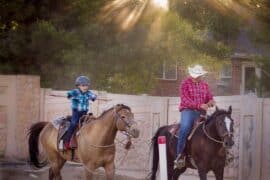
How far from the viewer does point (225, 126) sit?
11312 mm

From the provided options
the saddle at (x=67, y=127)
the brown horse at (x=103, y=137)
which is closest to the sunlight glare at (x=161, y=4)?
the saddle at (x=67, y=127)

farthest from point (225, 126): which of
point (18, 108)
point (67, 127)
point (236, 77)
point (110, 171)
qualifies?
point (236, 77)

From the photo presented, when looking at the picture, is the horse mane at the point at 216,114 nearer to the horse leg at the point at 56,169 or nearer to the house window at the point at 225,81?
the horse leg at the point at 56,169

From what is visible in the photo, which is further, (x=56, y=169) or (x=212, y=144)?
(x=56, y=169)

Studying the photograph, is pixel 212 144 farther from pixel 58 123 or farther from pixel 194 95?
pixel 58 123

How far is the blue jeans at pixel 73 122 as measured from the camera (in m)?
12.9

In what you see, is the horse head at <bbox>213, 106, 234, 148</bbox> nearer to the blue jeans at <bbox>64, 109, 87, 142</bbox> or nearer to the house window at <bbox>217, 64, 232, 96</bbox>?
the blue jeans at <bbox>64, 109, 87, 142</bbox>

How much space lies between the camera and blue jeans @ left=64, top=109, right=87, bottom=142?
12914mm

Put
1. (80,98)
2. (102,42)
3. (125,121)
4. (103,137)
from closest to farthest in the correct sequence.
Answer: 1. (125,121)
2. (103,137)
3. (80,98)
4. (102,42)

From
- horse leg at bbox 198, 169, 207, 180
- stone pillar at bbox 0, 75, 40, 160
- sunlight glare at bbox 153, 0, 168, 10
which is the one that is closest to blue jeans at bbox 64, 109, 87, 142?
horse leg at bbox 198, 169, 207, 180

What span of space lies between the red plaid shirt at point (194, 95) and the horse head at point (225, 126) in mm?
664

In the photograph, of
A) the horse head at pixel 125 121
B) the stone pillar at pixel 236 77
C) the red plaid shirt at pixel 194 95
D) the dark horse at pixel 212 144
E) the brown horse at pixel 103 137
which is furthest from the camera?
the stone pillar at pixel 236 77

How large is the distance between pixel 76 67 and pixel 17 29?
271cm

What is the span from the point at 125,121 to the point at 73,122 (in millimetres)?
1427
